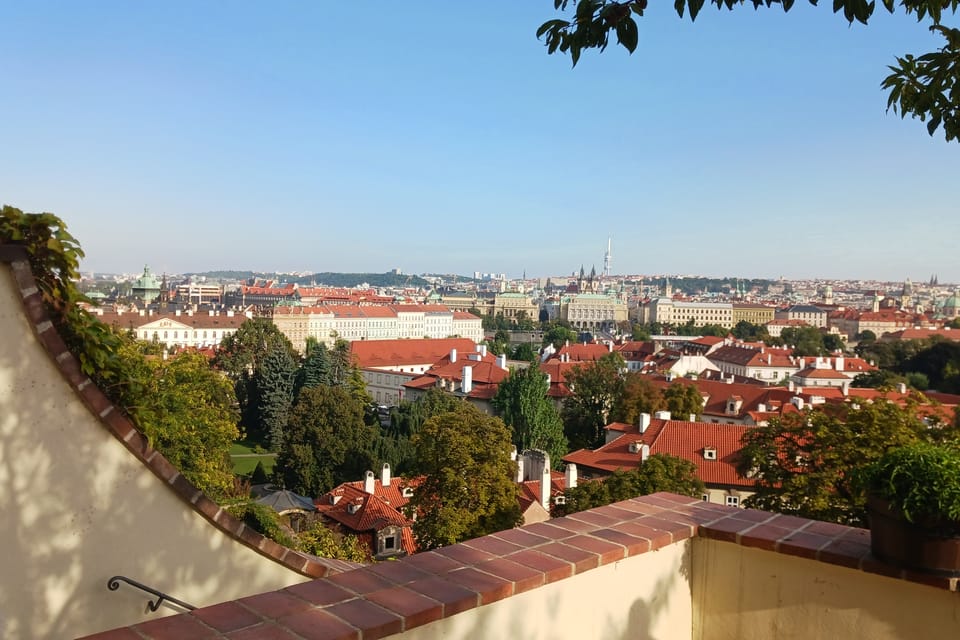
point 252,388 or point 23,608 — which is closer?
point 23,608

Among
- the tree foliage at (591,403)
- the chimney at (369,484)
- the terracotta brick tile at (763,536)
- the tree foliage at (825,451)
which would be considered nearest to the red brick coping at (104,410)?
the terracotta brick tile at (763,536)

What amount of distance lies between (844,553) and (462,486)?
1588cm

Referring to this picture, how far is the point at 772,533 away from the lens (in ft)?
10.5

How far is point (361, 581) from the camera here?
2.55 metres

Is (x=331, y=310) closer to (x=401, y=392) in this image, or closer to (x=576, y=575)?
(x=401, y=392)

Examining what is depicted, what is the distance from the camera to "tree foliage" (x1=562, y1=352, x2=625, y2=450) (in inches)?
1585

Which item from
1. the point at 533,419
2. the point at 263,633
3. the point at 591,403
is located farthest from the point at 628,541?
the point at 591,403

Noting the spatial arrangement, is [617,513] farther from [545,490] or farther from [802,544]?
[545,490]

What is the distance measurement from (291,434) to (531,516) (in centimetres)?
1407

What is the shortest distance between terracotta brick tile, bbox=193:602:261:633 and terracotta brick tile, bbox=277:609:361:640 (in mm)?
98

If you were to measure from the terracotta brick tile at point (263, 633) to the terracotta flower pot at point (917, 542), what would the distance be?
2.11 m

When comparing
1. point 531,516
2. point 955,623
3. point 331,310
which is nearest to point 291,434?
point 531,516

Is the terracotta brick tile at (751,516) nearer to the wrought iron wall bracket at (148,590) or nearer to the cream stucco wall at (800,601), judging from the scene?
the cream stucco wall at (800,601)

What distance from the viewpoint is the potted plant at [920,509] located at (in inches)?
105
